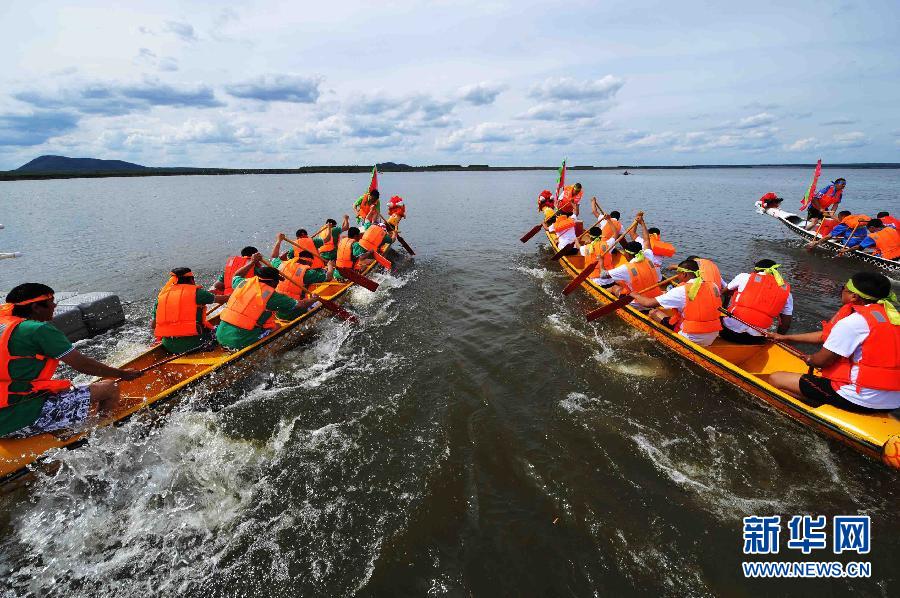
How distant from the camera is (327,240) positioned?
520 inches

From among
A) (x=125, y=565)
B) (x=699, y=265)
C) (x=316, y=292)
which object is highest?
(x=699, y=265)

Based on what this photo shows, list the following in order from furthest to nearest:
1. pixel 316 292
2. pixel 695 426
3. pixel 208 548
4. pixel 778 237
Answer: pixel 778 237 < pixel 316 292 < pixel 695 426 < pixel 208 548

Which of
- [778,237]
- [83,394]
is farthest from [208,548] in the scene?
[778,237]

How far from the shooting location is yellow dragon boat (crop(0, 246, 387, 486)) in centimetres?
448

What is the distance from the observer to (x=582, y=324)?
1016 cm

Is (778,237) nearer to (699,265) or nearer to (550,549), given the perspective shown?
(699,265)

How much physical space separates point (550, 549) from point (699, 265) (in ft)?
18.7

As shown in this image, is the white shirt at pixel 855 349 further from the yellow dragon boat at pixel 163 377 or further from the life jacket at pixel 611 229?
the yellow dragon boat at pixel 163 377

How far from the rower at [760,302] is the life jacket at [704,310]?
0.39 meters

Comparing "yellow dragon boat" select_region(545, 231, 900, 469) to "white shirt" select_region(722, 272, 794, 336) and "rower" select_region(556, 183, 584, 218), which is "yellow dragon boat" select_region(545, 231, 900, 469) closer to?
"white shirt" select_region(722, 272, 794, 336)

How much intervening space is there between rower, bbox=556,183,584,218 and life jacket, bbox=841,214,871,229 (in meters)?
10.7

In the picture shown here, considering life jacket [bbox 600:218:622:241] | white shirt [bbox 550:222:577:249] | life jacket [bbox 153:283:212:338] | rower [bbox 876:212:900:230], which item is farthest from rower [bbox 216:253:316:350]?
rower [bbox 876:212:900:230]

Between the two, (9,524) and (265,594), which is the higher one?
(9,524)

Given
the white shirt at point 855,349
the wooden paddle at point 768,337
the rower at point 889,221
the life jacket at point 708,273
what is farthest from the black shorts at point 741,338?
the rower at point 889,221
